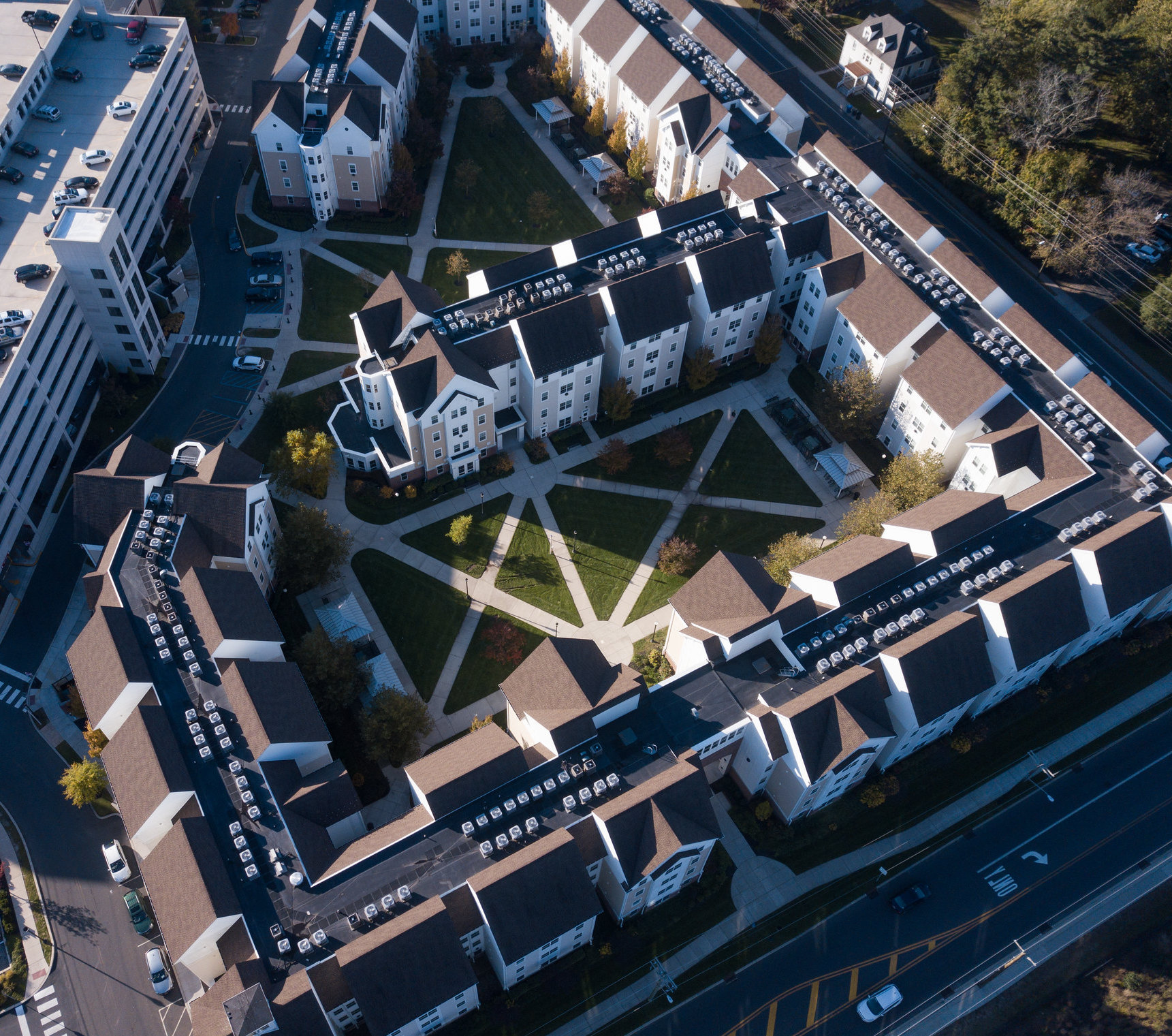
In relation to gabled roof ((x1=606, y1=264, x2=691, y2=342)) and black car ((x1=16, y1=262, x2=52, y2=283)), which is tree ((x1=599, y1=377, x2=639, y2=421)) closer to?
gabled roof ((x1=606, y1=264, x2=691, y2=342))

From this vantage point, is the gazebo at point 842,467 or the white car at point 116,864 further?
the gazebo at point 842,467

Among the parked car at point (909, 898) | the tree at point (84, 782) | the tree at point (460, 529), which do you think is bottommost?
the tree at point (84, 782)

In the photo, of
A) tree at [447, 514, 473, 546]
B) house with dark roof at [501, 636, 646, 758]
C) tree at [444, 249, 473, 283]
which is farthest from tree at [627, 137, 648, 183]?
house with dark roof at [501, 636, 646, 758]

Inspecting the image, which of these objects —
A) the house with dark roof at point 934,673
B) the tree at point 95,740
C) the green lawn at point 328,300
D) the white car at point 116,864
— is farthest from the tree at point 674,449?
the white car at point 116,864

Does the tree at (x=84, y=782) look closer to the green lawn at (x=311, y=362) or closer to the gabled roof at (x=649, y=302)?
the green lawn at (x=311, y=362)

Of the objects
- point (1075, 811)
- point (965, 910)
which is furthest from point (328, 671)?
point (1075, 811)

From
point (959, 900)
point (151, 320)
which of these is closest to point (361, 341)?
point (151, 320)
